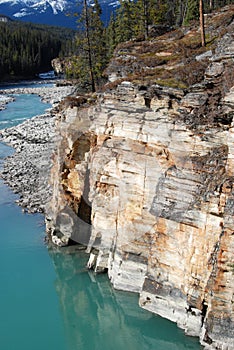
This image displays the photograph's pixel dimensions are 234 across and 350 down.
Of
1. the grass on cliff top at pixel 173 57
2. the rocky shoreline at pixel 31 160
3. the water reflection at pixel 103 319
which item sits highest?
the grass on cliff top at pixel 173 57

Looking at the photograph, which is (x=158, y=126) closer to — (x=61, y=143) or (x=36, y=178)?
(x=61, y=143)

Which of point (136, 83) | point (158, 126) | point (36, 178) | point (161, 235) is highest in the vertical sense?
point (136, 83)

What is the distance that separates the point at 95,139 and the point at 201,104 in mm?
6824

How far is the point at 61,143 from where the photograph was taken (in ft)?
79.5

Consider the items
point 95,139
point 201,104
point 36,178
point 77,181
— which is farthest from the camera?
point 36,178

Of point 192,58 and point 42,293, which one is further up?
point 192,58

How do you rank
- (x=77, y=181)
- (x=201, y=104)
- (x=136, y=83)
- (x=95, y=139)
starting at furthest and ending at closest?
(x=77, y=181) → (x=95, y=139) → (x=136, y=83) → (x=201, y=104)

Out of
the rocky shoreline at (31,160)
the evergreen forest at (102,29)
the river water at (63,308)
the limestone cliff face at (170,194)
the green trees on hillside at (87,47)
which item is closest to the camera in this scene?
the limestone cliff face at (170,194)

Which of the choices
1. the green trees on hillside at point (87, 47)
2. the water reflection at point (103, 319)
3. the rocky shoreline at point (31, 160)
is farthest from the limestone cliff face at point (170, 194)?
the rocky shoreline at point (31, 160)

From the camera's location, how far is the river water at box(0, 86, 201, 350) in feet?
57.6

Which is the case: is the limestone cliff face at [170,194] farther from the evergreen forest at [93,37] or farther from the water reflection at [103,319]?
the evergreen forest at [93,37]

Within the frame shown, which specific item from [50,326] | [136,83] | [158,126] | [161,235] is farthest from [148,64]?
[50,326]

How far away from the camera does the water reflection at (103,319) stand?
17.3m

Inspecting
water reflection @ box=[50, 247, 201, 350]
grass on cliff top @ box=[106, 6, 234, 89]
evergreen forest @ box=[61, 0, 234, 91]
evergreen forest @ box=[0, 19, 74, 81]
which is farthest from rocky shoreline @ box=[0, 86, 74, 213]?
evergreen forest @ box=[0, 19, 74, 81]
